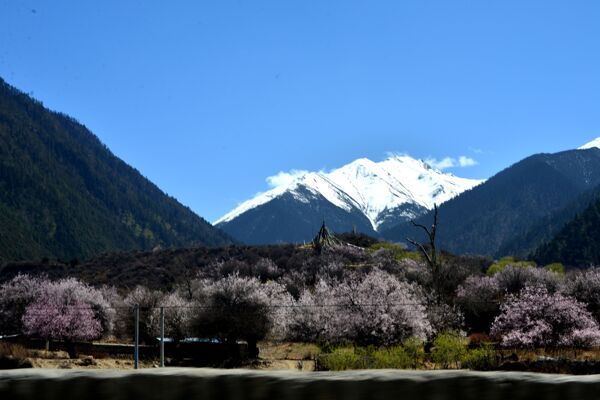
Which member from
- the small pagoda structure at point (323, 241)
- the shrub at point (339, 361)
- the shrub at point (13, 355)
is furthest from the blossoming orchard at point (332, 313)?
the small pagoda structure at point (323, 241)

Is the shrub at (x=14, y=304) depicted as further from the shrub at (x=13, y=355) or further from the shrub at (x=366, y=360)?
the shrub at (x=366, y=360)

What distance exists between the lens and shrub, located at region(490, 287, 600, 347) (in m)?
37.6

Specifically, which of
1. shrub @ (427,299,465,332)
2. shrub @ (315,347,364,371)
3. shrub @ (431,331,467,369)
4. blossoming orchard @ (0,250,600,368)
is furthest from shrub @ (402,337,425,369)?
shrub @ (315,347,364,371)

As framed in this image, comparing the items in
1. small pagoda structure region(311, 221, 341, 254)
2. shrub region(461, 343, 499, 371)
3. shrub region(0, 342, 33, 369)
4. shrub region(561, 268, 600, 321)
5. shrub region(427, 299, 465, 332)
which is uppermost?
small pagoda structure region(311, 221, 341, 254)

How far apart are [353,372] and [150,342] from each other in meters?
50.1

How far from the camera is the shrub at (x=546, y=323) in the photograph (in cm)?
3759

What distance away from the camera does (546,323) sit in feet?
126

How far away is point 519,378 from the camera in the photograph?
3.51 meters

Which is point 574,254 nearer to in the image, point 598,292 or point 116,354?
point 598,292

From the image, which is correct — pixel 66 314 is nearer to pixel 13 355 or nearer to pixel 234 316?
pixel 13 355

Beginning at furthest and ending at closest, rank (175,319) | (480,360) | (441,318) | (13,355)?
A: (175,319), (441,318), (13,355), (480,360)

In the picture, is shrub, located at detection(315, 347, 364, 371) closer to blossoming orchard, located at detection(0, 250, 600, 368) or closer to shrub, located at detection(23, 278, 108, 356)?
blossoming orchard, located at detection(0, 250, 600, 368)

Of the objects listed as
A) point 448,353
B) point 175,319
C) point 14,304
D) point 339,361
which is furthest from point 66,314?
point 448,353

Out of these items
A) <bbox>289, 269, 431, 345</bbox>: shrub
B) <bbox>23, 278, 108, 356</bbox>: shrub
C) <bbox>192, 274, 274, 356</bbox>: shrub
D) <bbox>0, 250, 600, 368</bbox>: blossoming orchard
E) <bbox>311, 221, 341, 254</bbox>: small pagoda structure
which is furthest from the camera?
<bbox>311, 221, 341, 254</bbox>: small pagoda structure
